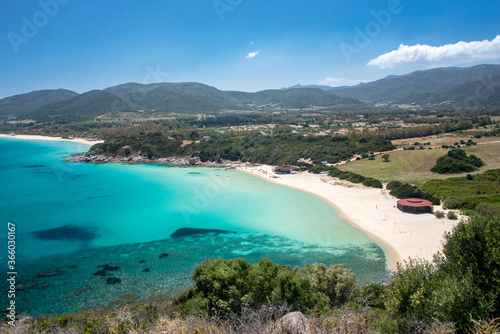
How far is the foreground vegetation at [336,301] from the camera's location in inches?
278

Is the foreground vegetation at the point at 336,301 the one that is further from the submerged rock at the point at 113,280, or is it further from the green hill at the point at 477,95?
the green hill at the point at 477,95

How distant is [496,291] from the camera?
26.1 ft

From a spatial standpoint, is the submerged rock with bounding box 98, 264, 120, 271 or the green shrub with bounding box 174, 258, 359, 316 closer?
the green shrub with bounding box 174, 258, 359, 316

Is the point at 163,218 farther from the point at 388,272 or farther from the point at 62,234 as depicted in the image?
the point at 388,272

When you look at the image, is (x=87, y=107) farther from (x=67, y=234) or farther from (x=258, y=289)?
(x=258, y=289)

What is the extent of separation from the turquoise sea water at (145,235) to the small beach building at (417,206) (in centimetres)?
664

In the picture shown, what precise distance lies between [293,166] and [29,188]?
40.8m

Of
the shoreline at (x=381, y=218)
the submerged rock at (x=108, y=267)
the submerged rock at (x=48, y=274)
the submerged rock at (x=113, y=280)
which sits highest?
the submerged rock at (x=48, y=274)

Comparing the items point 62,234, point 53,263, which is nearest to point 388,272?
point 53,263

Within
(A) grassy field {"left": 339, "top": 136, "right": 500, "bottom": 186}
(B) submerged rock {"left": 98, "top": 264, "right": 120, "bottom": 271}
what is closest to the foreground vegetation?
(B) submerged rock {"left": 98, "top": 264, "right": 120, "bottom": 271}

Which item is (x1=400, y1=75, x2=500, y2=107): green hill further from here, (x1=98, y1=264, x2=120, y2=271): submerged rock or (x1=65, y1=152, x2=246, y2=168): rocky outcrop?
(x1=98, y1=264, x2=120, y2=271): submerged rock

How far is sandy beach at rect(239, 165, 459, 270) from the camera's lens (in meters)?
19.9

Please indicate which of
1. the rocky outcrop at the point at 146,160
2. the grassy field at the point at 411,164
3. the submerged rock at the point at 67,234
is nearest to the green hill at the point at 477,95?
the grassy field at the point at 411,164

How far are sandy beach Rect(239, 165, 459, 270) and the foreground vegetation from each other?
8.23m
